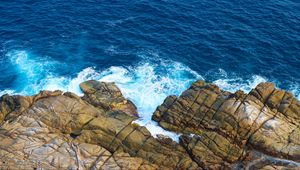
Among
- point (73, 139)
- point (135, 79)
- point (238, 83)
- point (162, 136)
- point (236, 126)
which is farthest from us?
point (238, 83)

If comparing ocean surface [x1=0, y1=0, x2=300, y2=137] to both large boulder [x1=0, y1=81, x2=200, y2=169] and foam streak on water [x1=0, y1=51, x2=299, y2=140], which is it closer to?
foam streak on water [x1=0, y1=51, x2=299, y2=140]

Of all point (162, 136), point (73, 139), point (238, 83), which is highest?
point (238, 83)

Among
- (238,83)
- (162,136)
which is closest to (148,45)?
(238,83)

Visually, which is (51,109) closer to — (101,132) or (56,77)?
(101,132)

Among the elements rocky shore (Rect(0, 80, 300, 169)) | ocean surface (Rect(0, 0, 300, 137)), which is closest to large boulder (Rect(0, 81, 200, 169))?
rocky shore (Rect(0, 80, 300, 169))

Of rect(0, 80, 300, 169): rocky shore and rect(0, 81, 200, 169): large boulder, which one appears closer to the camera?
rect(0, 81, 200, 169): large boulder

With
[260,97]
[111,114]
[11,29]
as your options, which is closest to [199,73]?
[260,97]

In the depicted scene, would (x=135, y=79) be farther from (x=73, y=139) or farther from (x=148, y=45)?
(x=73, y=139)

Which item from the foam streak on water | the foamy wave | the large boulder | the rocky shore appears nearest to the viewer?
the large boulder
